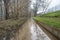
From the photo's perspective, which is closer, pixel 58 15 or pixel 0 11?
pixel 58 15

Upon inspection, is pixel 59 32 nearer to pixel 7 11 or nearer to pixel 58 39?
pixel 58 39

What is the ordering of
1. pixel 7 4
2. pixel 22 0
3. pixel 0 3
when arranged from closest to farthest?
pixel 7 4 → pixel 0 3 → pixel 22 0

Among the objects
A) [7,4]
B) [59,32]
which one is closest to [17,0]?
[7,4]

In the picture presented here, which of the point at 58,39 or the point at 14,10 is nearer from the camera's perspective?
the point at 58,39

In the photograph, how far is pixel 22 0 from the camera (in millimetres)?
32188

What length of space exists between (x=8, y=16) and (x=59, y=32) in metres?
17.6

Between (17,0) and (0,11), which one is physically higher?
(17,0)

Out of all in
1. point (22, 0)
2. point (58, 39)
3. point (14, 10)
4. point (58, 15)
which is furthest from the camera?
point (22, 0)

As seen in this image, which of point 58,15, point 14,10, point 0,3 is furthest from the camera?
point 14,10

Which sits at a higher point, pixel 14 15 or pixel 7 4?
pixel 7 4

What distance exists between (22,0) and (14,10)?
12.2 feet

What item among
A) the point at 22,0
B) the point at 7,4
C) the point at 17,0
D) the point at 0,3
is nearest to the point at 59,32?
the point at 7,4

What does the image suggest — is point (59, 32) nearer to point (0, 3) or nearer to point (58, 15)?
point (58, 15)

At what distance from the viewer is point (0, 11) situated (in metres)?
28.2
